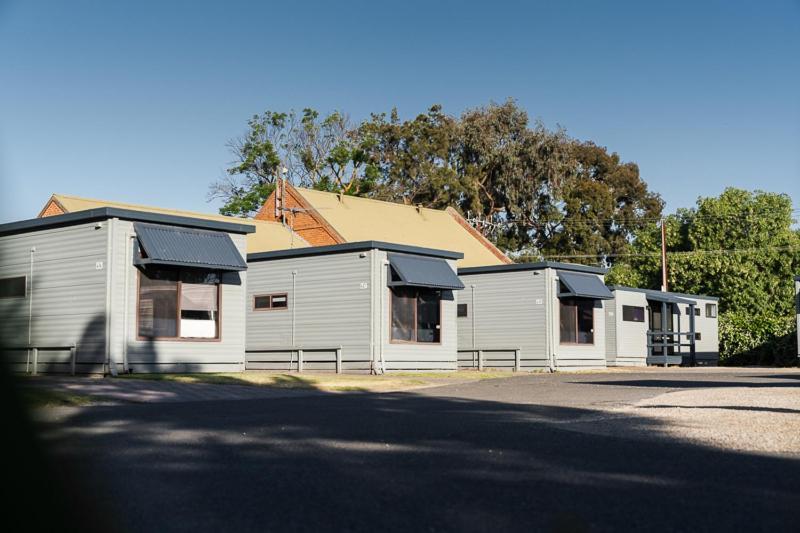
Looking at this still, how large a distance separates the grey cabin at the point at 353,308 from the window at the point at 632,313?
10411 mm

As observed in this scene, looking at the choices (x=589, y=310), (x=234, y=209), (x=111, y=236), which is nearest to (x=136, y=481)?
(x=111, y=236)

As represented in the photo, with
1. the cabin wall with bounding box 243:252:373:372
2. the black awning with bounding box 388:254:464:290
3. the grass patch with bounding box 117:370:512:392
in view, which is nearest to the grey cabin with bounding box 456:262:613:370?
the black awning with bounding box 388:254:464:290

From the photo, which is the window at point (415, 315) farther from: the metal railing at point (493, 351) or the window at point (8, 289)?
the window at point (8, 289)

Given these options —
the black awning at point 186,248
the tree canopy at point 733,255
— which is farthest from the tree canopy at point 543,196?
the black awning at point 186,248

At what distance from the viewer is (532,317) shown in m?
28.7

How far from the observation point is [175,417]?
9992mm

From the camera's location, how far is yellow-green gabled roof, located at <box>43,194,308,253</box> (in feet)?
87.2


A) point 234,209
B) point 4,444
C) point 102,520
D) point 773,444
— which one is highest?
point 234,209

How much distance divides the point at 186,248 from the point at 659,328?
23.8 metres

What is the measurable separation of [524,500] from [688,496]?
3.34 ft

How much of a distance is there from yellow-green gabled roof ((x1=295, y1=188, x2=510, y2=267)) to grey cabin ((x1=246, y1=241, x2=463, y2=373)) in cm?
608

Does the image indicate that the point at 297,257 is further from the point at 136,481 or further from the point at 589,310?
the point at 136,481

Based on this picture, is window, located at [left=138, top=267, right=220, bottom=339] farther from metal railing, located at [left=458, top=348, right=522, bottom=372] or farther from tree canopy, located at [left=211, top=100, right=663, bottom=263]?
tree canopy, located at [left=211, top=100, right=663, bottom=263]

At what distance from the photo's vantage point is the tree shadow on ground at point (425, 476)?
461cm
